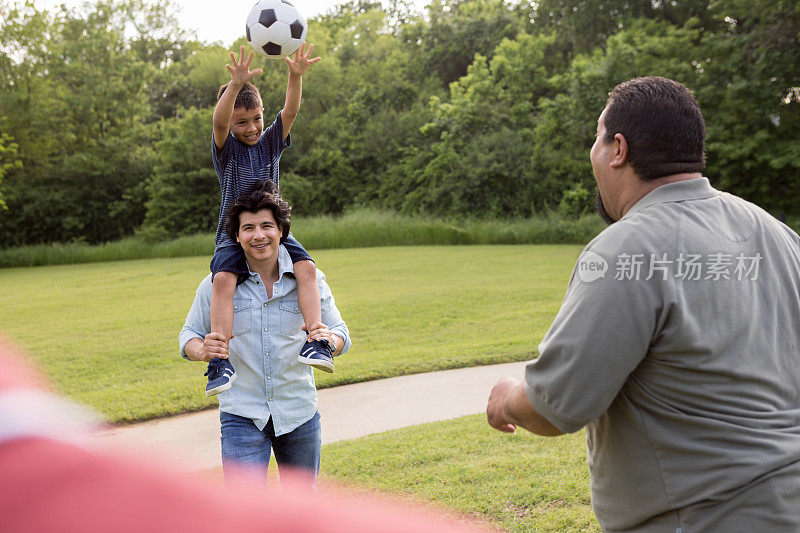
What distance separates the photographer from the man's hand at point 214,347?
3225mm

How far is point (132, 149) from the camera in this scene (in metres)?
32.9

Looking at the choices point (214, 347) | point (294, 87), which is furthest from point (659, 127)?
point (294, 87)

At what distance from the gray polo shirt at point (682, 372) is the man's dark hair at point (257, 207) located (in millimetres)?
1932

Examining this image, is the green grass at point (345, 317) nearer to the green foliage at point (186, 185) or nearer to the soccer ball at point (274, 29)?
the soccer ball at point (274, 29)

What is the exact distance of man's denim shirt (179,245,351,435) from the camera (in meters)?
3.30

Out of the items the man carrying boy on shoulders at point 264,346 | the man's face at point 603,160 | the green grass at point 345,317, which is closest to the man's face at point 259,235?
the man carrying boy on shoulders at point 264,346

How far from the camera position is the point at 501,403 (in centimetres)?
215

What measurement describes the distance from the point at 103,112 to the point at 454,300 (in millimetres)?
26972

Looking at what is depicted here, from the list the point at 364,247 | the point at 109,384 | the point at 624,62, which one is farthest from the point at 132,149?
the point at 109,384

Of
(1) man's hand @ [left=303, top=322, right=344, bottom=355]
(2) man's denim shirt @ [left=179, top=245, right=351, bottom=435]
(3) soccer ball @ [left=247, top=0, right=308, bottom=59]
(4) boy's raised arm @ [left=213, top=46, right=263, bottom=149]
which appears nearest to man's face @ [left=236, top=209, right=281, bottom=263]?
(2) man's denim shirt @ [left=179, top=245, right=351, bottom=435]

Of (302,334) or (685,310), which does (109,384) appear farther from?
(685,310)

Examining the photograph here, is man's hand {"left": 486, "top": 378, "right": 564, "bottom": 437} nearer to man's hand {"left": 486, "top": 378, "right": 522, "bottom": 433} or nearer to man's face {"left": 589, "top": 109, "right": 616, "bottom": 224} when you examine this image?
man's hand {"left": 486, "top": 378, "right": 522, "bottom": 433}

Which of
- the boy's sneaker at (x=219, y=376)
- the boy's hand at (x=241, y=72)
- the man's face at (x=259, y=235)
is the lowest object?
the boy's sneaker at (x=219, y=376)

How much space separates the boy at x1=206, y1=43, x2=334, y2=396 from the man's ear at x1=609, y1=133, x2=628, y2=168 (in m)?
1.74
